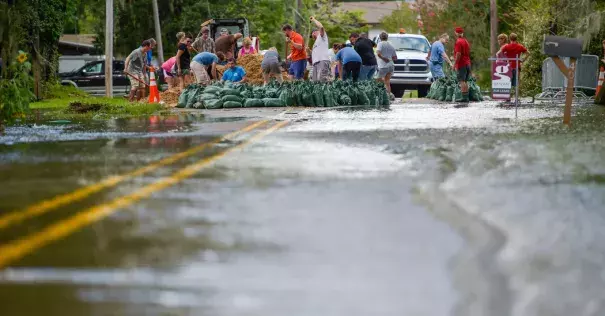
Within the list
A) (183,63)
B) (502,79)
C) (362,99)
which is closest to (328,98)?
(362,99)

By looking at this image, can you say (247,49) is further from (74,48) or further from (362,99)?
(74,48)

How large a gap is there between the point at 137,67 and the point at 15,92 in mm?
13700

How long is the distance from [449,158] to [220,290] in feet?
22.8

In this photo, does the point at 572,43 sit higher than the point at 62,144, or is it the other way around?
the point at 572,43

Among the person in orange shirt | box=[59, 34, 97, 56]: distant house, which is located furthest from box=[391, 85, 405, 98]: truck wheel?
box=[59, 34, 97, 56]: distant house

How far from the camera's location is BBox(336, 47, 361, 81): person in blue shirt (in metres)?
28.6

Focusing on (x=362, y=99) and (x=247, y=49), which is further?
(x=247, y=49)

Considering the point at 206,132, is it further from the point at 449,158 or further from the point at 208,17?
the point at 208,17

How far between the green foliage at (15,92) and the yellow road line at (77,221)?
7257mm

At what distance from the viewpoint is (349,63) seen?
28.7 meters

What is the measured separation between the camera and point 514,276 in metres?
5.87

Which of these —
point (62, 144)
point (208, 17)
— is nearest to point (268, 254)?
point (62, 144)

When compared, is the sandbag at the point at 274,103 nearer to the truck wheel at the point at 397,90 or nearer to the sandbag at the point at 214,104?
the sandbag at the point at 214,104

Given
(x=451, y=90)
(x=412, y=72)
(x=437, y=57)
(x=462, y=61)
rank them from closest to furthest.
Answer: (x=462, y=61), (x=451, y=90), (x=437, y=57), (x=412, y=72)
